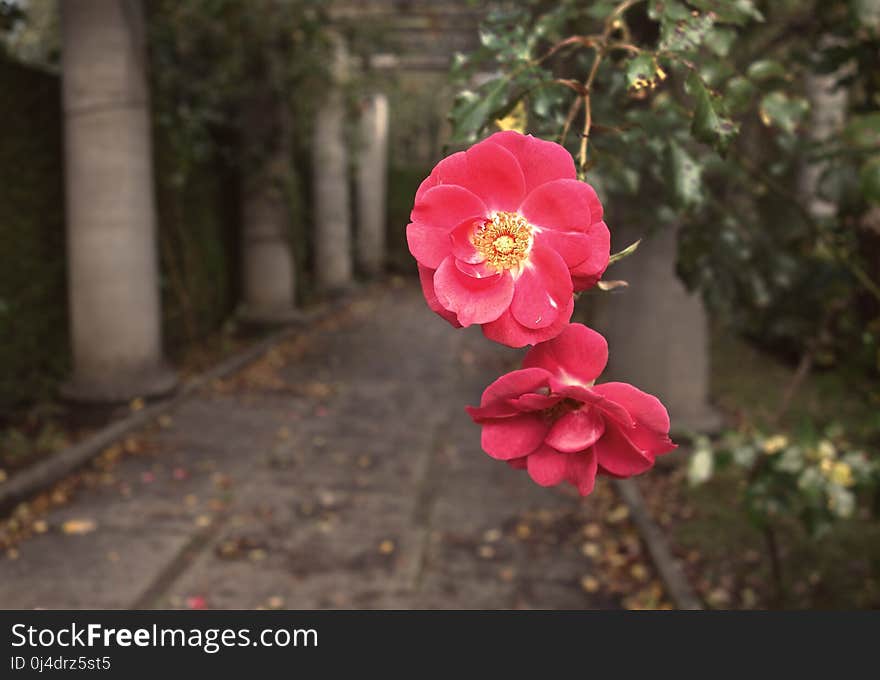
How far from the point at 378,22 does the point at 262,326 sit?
4.26 m

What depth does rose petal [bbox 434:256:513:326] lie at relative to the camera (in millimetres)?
688

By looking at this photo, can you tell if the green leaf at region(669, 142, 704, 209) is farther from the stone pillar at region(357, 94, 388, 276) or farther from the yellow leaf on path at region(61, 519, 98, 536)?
the stone pillar at region(357, 94, 388, 276)

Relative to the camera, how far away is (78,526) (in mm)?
4289

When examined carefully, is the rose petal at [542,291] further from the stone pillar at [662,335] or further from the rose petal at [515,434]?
the stone pillar at [662,335]

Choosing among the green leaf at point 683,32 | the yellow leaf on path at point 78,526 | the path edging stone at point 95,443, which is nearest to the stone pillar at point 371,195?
the path edging stone at point 95,443

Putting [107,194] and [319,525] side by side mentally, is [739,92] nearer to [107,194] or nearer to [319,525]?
[319,525]

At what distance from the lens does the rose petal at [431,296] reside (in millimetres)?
688

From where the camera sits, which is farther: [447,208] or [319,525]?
[319,525]

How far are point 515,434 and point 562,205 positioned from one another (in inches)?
8.2

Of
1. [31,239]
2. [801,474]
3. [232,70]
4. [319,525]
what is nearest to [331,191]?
[232,70]

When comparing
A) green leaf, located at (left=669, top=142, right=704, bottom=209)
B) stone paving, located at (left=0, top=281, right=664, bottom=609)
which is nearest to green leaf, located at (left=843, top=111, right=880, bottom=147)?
green leaf, located at (left=669, top=142, right=704, bottom=209)

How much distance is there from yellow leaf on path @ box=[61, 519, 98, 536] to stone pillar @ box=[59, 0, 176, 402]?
190 cm

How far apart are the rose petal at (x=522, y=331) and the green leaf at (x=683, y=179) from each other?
916mm

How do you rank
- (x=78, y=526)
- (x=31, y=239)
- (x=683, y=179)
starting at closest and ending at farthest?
(x=683, y=179), (x=78, y=526), (x=31, y=239)
